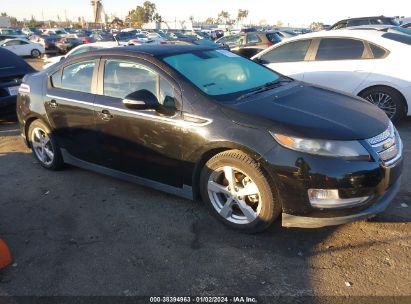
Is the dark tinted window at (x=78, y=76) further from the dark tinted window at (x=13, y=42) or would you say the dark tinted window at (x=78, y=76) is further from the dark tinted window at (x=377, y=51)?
the dark tinted window at (x=13, y=42)

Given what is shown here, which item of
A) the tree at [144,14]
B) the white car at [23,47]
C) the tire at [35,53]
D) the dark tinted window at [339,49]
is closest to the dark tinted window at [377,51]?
the dark tinted window at [339,49]

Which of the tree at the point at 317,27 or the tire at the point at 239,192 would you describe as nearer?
the tire at the point at 239,192

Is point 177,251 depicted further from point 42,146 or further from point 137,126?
point 42,146

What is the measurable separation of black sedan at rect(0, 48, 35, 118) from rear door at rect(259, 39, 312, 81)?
4636mm

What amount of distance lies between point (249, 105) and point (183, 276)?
1.53m

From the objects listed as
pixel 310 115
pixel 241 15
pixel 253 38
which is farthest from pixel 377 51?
pixel 241 15

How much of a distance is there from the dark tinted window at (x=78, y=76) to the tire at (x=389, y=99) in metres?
4.49

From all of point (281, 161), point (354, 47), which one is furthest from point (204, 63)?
point (354, 47)

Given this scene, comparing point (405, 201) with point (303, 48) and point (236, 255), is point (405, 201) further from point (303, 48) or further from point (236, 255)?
point (303, 48)

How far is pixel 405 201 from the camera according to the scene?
3.85 meters

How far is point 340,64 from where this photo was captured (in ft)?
22.0

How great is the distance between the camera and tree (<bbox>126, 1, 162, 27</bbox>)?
303ft

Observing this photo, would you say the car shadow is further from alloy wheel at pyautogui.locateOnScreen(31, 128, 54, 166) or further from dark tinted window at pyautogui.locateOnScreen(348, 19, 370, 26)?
dark tinted window at pyautogui.locateOnScreen(348, 19, 370, 26)

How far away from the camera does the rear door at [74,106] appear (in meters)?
4.25
